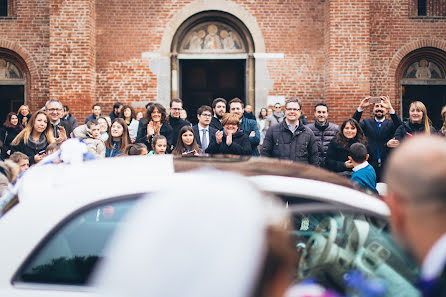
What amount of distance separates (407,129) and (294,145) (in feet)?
6.34

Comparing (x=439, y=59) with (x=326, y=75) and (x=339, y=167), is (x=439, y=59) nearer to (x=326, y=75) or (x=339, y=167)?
(x=326, y=75)

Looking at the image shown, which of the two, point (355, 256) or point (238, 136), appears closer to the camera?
point (355, 256)

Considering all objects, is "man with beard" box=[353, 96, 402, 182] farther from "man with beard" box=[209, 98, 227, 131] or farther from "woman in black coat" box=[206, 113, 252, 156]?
"man with beard" box=[209, 98, 227, 131]

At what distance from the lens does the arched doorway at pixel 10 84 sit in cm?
1448

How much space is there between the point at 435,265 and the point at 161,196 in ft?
2.37

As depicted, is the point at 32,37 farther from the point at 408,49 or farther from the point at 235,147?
the point at 408,49

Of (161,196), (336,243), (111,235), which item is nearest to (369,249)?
(336,243)

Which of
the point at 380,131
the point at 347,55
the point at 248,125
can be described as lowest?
the point at 380,131

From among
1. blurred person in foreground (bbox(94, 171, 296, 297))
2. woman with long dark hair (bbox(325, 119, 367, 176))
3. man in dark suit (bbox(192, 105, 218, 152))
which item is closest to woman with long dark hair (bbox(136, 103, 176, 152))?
man in dark suit (bbox(192, 105, 218, 152))

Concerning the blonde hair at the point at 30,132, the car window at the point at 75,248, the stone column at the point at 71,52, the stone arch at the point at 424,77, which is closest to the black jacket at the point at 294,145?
the blonde hair at the point at 30,132

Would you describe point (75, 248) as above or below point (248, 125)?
below

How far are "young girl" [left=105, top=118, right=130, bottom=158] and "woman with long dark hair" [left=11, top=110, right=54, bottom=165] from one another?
2.86 ft

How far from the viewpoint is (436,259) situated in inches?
53.4

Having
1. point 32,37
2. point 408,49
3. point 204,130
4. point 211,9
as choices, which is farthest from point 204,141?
point 408,49
